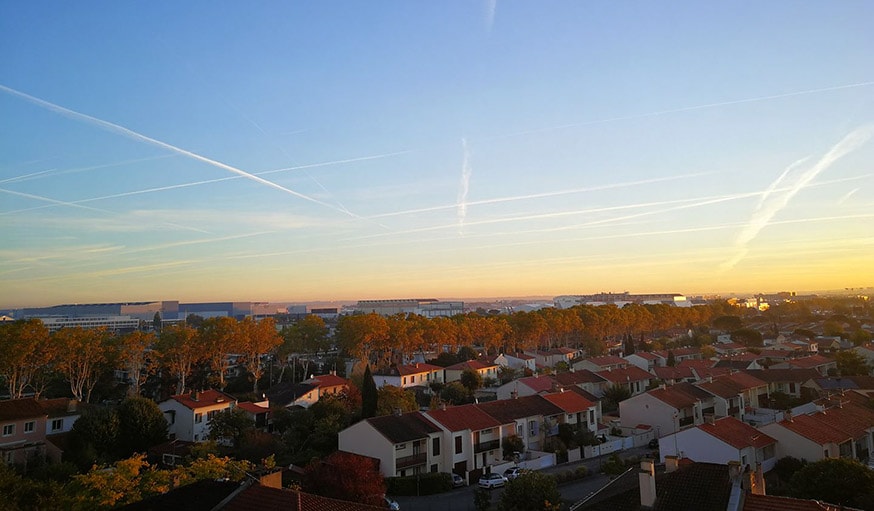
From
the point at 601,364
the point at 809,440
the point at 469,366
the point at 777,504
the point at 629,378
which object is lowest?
the point at 629,378

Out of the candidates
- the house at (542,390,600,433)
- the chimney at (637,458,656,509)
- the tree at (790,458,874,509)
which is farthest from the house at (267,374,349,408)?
the chimney at (637,458,656,509)

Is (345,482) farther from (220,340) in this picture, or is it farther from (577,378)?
(220,340)

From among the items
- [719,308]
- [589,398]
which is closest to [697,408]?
[589,398]

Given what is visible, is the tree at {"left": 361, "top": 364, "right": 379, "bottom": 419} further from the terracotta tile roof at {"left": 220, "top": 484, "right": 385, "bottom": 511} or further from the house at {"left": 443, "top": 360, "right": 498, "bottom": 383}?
the terracotta tile roof at {"left": 220, "top": 484, "right": 385, "bottom": 511}

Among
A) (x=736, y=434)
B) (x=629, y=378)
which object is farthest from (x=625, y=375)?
(x=736, y=434)

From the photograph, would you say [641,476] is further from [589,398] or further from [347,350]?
[347,350]

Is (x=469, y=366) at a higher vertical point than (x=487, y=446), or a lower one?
higher
